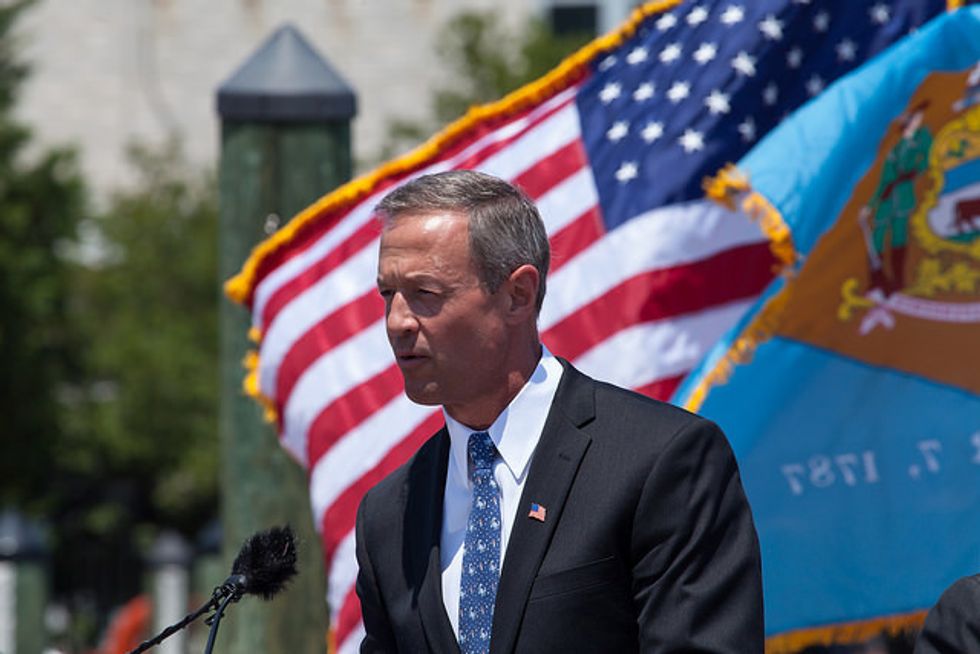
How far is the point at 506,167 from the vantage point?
231 inches

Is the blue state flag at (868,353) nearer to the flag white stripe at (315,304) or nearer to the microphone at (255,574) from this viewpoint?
the flag white stripe at (315,304)

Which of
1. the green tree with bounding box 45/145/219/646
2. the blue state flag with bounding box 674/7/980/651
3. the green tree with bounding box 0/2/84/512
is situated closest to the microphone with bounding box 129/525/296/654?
the blue state flag with bounding box 674/7/980/651

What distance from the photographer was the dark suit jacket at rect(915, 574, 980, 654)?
10.6ft

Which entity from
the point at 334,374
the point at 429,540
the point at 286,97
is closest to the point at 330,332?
the point at 334,374

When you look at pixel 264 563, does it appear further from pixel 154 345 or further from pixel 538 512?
pixel 154 345

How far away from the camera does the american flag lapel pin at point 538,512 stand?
10.9 ft

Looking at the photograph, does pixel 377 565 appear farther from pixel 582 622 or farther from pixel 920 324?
pixel 920 324

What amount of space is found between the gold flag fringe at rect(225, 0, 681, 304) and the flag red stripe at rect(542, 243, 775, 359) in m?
0.78

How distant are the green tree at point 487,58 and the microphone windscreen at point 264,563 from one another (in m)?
16.3

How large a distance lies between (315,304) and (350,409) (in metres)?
0.35

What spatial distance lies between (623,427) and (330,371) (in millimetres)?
2586

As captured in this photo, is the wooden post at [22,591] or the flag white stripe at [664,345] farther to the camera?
the wooden post at [22,591]

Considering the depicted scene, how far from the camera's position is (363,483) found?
18.7 ft

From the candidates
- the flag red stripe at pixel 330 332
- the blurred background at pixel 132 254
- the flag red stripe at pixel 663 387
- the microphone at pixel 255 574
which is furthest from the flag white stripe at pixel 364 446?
the blurred background at pixel 132 254
